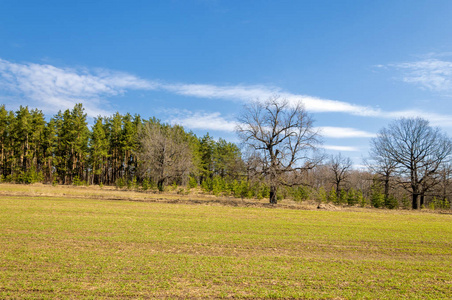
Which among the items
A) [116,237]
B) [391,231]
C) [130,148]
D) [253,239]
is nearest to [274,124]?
[391,231]

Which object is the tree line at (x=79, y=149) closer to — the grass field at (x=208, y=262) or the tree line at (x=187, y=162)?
the tree line at (x=187, y=162)

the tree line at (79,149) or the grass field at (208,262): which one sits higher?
the tree line at (79,149)

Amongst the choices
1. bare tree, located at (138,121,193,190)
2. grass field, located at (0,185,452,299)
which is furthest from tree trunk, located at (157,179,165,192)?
grass field, located at (0,185,452,299)

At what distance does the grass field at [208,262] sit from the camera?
6883 mm

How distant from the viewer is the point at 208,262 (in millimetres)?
9133

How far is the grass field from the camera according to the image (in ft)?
22.6

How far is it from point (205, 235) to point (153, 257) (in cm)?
431

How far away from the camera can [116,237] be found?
1218 cm

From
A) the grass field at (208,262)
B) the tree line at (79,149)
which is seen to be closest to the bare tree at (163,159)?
the tree line at (79,149)

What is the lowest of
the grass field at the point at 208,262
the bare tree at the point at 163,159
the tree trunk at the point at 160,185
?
the tree trunk at the point at 160,185

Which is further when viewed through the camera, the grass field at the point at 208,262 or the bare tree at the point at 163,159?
the bare tree at the point at 163,159

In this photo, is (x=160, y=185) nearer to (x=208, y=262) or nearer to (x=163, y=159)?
(x=163, y=159)

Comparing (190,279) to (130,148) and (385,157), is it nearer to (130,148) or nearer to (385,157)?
(385,157)

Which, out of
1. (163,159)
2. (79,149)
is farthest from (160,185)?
(79,149)
